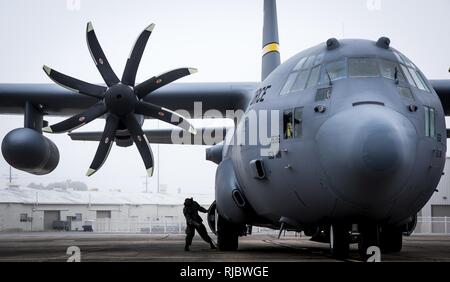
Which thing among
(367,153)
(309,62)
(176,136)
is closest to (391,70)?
(309,62)

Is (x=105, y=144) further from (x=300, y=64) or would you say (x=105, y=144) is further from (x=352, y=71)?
(x=352, y=71)

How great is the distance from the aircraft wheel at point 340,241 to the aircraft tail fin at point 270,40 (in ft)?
24.9

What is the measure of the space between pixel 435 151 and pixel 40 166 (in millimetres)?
11089

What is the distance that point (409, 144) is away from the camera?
7238 millimetres

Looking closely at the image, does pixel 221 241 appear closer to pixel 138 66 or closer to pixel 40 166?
pixel 138 66

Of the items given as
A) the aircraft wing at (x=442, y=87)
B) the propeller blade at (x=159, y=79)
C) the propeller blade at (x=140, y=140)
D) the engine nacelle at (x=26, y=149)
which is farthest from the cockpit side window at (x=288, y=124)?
the engine nacelle at (x=26, y=149)

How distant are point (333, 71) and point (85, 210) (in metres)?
51.7

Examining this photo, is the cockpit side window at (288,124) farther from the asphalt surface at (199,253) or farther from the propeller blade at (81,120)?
the propeller blade at (81,120)

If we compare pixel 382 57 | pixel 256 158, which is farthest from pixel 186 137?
pixel 382 57

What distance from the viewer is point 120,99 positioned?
13.2 m

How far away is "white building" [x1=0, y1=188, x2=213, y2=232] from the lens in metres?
51.9

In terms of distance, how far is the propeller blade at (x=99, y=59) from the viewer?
45.2 ft

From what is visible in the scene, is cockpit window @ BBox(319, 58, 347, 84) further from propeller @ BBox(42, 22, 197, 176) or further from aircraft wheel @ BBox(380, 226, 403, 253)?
propeller @ BBox(42, 22, 197, 176)
